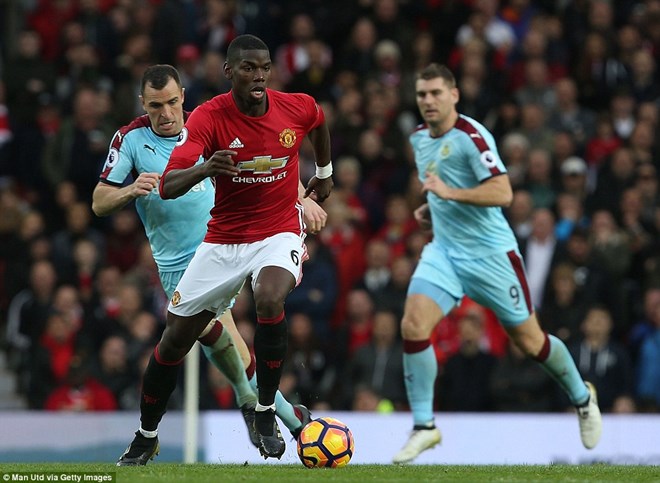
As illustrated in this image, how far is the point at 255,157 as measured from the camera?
930 centimetres

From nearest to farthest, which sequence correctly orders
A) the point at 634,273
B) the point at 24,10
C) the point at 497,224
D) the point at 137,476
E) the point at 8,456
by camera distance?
the point at 137,476 → the point at 497,224 → the point at 8,456 → the point at 634,273 → the point at 24,10

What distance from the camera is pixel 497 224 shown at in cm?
1127

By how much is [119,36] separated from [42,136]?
2.19 metres

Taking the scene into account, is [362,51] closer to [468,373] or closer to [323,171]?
[468,373]

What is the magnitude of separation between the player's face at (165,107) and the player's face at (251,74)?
996 mm

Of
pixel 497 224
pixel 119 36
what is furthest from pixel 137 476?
pixel 119 36

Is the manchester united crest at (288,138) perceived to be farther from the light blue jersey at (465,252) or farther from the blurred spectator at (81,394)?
the blurred spectator at (81,394)

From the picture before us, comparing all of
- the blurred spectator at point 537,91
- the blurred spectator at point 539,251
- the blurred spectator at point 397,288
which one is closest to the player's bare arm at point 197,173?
the blurred spectator at point 397,288

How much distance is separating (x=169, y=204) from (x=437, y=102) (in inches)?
93.3

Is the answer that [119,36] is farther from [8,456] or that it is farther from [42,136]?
[8,456]

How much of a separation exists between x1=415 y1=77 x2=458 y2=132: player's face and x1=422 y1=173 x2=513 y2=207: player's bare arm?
606 mm

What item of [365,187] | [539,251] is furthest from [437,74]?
[365,187]

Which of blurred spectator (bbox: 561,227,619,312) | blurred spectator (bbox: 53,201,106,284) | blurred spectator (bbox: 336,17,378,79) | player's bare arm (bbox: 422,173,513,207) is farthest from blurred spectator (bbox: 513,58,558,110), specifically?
player's bare arm (bbox: 422,173,513,207)

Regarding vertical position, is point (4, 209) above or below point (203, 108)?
below
